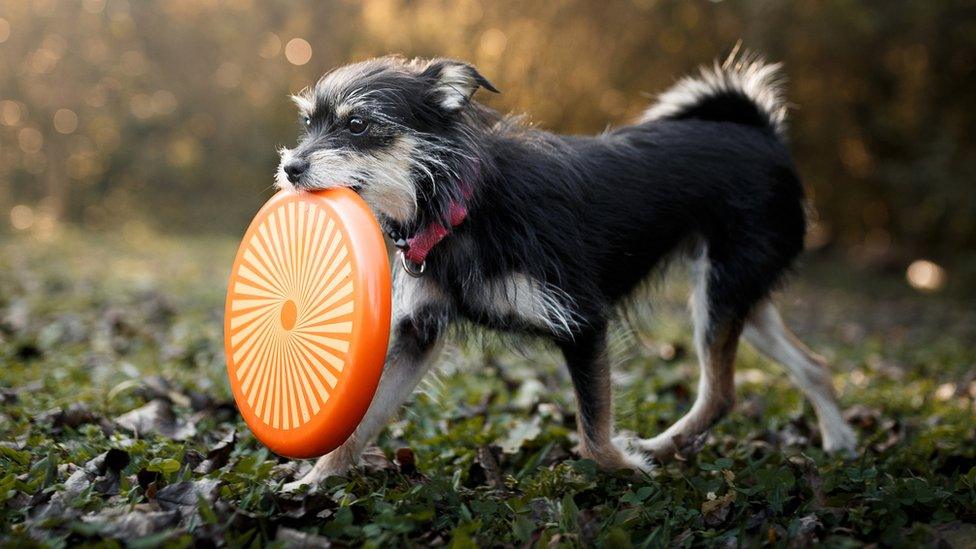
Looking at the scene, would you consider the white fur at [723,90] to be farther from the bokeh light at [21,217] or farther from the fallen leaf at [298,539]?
the bokeh light at [21,217]

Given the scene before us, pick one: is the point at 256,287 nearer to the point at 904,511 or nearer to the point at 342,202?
the point at 342,202

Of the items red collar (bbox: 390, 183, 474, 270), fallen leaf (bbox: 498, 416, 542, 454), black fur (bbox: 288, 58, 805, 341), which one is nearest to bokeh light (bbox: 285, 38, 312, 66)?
black fur (bbox: 288, 58, 805, 341)

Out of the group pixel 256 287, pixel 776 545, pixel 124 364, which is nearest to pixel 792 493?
pixel 776 545

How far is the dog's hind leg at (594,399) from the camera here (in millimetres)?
3324

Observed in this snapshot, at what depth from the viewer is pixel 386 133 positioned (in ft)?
10.1

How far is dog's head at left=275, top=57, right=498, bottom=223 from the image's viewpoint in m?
3.03

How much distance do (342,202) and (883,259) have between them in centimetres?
1673

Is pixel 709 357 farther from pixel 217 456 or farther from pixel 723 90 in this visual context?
pixel 217 456

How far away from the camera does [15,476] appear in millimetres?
2682

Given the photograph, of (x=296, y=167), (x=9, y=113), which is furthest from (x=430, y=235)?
(x=9, y=113)

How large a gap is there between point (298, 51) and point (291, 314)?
17.3 m

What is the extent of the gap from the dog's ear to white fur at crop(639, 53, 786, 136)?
4.82 feet

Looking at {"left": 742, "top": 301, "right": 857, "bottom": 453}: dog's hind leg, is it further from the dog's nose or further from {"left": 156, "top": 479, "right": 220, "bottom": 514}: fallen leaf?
{"left": 156, "top": 479, "right": 220, "bottom": 514}: fallen leaf

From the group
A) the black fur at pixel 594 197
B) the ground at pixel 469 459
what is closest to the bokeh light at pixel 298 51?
the ground at pixel 469 459
